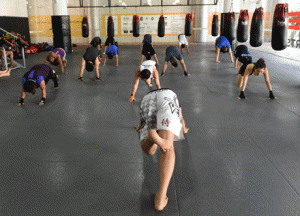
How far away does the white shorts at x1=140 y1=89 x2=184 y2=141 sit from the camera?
1.91m

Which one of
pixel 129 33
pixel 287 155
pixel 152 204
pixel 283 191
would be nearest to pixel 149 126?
pixel 152 204

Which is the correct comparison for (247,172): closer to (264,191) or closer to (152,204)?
(264,191)

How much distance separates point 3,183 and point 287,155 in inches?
117

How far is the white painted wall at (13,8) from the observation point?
40.2 feet

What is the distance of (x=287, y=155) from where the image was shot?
286 centimetres

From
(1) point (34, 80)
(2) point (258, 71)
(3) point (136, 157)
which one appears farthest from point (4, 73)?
(2) point (258, 71)

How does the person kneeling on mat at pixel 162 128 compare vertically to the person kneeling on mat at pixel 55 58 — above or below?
below

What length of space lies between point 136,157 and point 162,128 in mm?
1114

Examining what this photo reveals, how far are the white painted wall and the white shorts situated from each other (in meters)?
13.0

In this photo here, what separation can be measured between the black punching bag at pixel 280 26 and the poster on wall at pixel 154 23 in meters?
13.2

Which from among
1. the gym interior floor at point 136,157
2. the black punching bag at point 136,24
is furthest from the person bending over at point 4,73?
the black punching bag at point 136,24

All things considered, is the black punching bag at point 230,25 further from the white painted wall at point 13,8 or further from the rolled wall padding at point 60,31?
the white painted wall at point 13,8

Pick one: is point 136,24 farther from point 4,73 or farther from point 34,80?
point 34,80

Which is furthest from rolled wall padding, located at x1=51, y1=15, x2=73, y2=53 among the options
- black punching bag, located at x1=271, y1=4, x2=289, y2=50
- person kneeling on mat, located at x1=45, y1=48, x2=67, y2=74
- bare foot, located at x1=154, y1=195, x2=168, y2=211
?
bare foot, located at x1=154, y1=195, x2=168, y2=211
